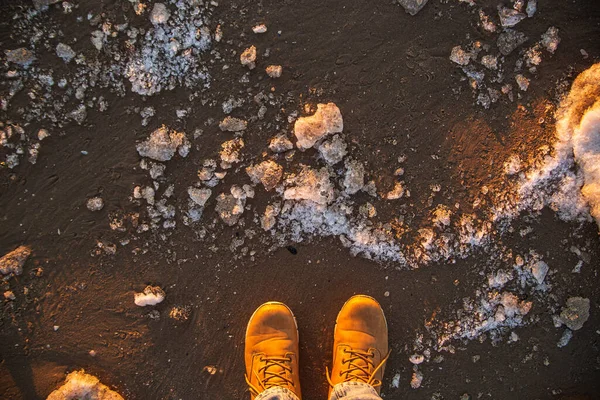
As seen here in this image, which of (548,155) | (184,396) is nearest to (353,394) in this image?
(184,396)

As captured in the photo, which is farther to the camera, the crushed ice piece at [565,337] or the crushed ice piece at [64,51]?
the crushed ice piece at [565,337]

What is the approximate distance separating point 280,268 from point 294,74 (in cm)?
87

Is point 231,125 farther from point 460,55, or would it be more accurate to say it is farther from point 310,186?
point 460,55

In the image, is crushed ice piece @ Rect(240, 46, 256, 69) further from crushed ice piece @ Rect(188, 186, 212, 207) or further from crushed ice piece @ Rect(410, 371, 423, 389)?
crushed ice piece @ Rect(410, 371, 423, 389)

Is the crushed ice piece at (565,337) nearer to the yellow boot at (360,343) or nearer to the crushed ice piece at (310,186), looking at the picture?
the yellow boot at (360,343)

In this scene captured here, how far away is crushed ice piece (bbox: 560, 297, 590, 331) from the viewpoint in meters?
1.71

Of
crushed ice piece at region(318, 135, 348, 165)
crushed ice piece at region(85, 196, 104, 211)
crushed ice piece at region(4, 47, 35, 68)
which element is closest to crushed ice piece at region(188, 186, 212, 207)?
crushed ice piece at region(85, 196, 104, 211)

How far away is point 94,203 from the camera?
5.34 ft

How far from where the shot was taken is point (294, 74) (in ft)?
5.44

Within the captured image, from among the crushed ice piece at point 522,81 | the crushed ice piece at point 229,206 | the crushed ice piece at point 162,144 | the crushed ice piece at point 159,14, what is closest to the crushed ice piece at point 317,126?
the crushed ice piece at point 229,206

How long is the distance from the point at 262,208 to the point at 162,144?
52 centimetres

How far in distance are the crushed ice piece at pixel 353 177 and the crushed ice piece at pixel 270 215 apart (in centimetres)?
32

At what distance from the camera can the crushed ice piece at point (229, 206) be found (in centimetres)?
164

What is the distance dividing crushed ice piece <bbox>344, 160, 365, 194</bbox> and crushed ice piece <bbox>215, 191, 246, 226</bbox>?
47cm
